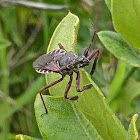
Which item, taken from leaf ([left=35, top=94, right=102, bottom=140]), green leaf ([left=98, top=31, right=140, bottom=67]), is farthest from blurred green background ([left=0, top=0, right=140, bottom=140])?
leaf ([left=35, top=94, right=102, bottom=140])

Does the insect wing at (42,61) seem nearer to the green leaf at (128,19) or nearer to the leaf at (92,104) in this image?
the leaf at (92,104)

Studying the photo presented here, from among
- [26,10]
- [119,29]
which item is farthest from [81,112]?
[26,10]

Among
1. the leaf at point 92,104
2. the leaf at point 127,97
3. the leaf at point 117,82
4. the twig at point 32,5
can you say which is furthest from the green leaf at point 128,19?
the twig at point 32,5

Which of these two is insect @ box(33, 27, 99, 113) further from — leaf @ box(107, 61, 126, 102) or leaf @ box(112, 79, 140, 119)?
leaf @ box(112, 79, 140, 119)

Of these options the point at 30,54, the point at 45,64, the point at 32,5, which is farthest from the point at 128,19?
the point at 30,54

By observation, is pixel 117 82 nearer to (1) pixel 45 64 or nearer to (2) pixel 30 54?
(1) pixel 45 64

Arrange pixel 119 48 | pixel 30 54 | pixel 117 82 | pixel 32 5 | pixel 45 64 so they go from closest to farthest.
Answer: pixel 119 48, pixel 45 64, pixel 117 82, pixel 32 5, pixel 30 54

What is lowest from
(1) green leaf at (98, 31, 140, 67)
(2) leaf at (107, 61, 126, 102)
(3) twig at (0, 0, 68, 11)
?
(2) leaf at (107, 61, 126, 102)
